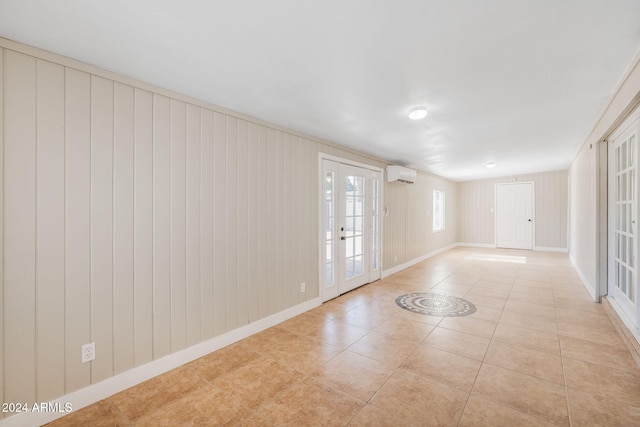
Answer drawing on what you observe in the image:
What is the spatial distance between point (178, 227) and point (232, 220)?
20.9 inches

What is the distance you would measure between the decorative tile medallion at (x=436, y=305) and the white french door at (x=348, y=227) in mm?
864

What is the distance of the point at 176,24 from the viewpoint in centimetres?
152

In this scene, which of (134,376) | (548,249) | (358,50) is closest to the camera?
(358,50)

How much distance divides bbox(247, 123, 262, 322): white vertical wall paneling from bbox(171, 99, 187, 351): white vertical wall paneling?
680 millimetres

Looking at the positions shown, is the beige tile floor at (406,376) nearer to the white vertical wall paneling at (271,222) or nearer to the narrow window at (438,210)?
the white vertical wall paneling at (271,222)

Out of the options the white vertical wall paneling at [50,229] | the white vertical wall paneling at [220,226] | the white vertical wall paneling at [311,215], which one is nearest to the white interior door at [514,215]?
the white vertical wall paneling at [311,215]

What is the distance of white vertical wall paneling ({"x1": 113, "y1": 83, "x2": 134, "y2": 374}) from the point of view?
2051mm

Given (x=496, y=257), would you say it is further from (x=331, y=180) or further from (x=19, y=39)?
(x=19, y=39)

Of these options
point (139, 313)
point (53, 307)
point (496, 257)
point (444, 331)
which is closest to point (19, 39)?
point (53, 307)

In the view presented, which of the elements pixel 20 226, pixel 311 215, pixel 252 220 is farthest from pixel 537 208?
pixel 20 226

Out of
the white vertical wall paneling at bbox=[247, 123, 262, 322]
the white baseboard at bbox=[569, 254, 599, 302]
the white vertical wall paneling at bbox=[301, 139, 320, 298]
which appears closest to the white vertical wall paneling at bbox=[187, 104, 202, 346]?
the white vertical wall paneling at bbox=[247, 123, 262, 322]

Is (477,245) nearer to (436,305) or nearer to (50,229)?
(436,305)

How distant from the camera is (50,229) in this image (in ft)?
5.86

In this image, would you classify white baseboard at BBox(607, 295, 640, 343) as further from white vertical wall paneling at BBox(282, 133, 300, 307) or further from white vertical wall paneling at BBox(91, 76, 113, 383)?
white vertical wall paneling at BBox(91, 76, 113, 383)
